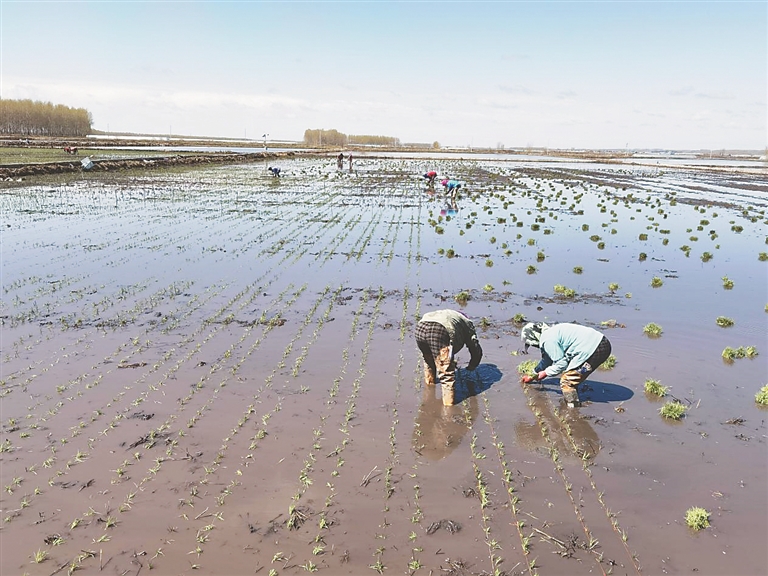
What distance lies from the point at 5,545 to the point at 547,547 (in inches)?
211

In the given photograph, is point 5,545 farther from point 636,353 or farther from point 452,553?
point 636,353

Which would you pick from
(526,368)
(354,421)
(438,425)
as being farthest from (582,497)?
(526,368)

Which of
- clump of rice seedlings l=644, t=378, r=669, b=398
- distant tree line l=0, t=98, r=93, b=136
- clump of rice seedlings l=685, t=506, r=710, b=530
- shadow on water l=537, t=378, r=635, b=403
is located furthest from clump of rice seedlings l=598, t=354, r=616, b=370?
distant tree line l=0, t=98, r=93, b=136

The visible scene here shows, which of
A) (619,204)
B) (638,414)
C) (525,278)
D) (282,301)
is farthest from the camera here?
(619,204)

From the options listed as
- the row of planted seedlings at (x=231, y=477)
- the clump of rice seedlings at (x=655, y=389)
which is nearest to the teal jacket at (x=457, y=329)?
the row of planted seedlings at (x=231, y=477)

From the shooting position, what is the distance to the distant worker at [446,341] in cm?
776

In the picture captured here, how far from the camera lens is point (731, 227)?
25469mm

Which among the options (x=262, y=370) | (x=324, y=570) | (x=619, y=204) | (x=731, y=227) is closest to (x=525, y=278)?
(x=262, y=370)

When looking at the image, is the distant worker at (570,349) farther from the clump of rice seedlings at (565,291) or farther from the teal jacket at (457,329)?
the clump of rice seedlings at (565,291)

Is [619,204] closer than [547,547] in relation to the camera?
No

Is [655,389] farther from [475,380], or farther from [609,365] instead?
[475,380]

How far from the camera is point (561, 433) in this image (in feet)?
24.4

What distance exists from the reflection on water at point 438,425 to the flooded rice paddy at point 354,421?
0.03 meters

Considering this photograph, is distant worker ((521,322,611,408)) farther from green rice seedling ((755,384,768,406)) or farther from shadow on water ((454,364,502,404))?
green rice seedling ((755,384,768,406))
